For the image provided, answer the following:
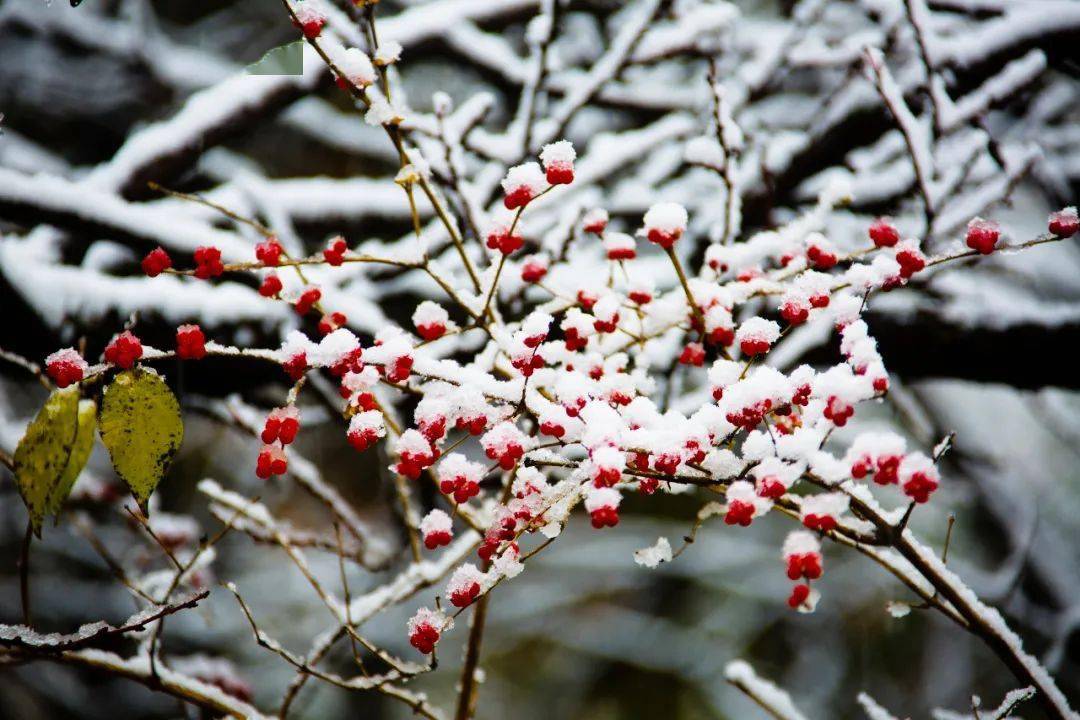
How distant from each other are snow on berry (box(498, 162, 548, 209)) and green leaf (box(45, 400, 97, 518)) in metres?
0.58

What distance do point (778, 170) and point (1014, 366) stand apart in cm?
82

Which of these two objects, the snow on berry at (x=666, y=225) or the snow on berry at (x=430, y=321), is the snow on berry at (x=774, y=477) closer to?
the snow on berry at (x=666, y=225)

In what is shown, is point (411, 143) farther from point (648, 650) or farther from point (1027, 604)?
point (648, 650)

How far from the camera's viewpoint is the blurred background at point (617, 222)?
1802mm

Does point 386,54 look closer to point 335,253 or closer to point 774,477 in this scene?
point 335,253

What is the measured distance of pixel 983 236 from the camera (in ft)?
2.98

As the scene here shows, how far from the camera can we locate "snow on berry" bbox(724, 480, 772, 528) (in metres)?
0.73

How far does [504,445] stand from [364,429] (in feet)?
0.56

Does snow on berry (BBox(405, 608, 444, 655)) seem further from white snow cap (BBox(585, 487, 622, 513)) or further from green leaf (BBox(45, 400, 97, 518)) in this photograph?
green leaf (BBox(45, 400, 97, 518))

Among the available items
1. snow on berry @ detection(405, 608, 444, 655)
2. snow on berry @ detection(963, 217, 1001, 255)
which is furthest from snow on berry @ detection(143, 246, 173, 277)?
snow on berry @ detection(963, 217, 1001, 255)

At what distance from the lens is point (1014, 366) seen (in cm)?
184

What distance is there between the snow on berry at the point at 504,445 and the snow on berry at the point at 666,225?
31 centimetres

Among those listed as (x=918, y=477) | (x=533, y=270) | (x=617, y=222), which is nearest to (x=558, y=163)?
(x=533, y=270)

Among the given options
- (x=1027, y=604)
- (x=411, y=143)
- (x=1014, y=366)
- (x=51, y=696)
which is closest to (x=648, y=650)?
(x=1027, y=604)
